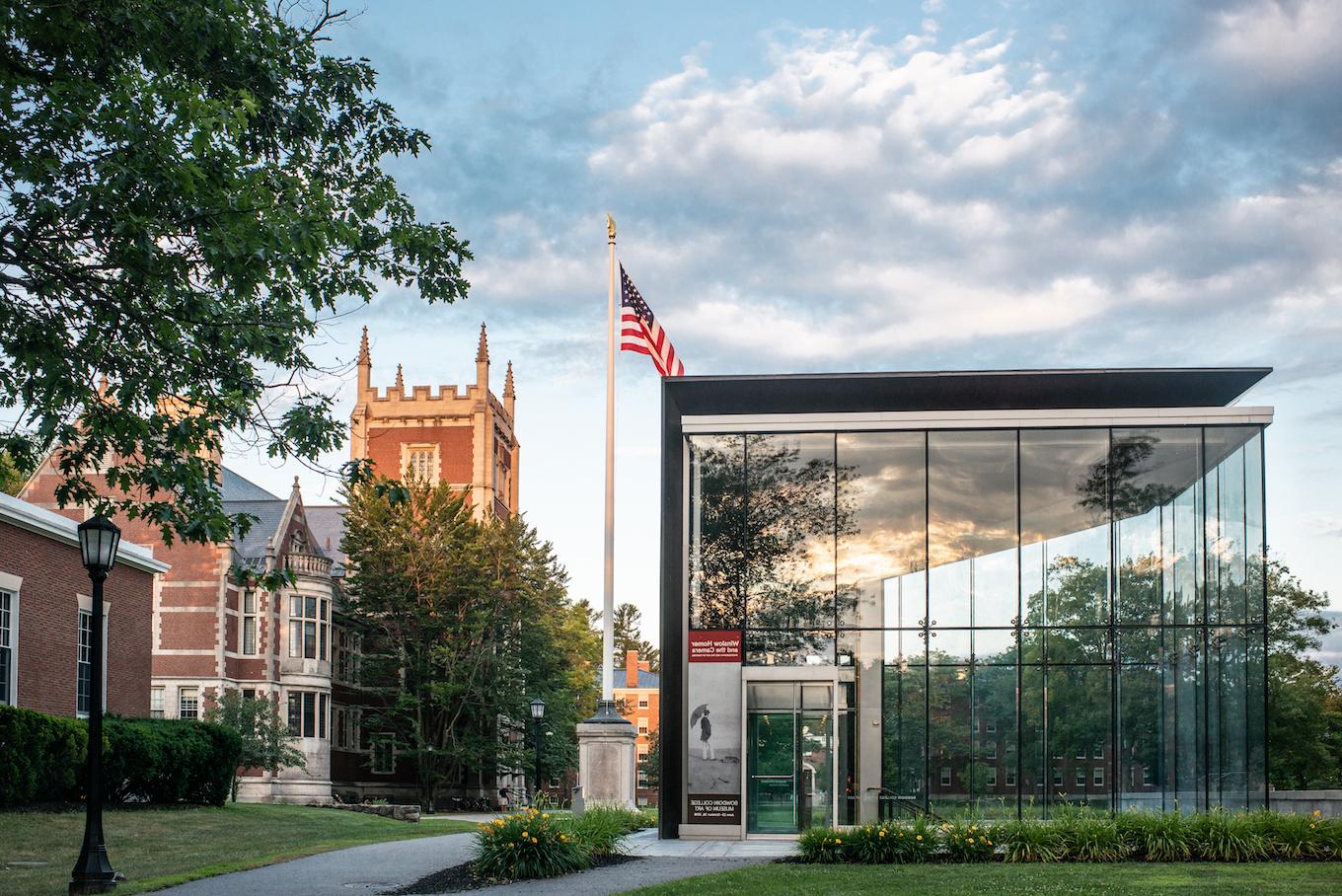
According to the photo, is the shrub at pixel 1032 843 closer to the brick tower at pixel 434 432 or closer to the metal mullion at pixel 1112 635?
the metal mullion at pixel 1112 635

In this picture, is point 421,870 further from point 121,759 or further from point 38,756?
point 121,759

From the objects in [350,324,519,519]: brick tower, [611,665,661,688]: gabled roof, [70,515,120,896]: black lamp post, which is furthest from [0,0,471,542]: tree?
[611,665,661,688]: gabled roof

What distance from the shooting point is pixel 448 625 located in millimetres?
57719

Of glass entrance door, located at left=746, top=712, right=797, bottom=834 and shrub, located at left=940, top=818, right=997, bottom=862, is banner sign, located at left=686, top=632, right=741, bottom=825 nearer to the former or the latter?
glass entrance door, located at left=746, top=712, right=797, bottom=834

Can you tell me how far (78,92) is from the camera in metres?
11.7

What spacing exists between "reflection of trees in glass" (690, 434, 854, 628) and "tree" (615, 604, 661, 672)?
415 feet

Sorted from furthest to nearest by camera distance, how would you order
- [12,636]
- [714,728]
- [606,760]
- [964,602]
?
[12,636] < [964,602] < [714,728] < [606,760]

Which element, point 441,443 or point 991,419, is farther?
point 441,443

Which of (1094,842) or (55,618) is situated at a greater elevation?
(55,618)

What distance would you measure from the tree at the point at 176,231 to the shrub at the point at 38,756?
11.6 meters

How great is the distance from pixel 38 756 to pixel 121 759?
3118 millimetres

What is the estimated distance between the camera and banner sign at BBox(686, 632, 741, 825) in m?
24.7

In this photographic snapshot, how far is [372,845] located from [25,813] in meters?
6.20

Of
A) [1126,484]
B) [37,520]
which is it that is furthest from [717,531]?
[37,520]
